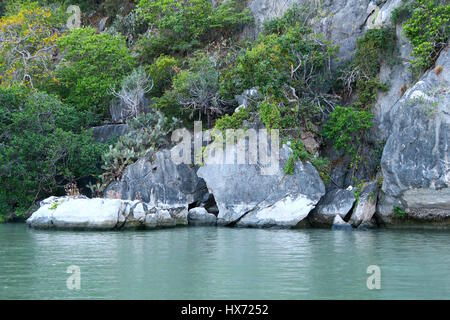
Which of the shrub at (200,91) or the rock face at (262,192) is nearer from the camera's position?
the rock face at (262,192)

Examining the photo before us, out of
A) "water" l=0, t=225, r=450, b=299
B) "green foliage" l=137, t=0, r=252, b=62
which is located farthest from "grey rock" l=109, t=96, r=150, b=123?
"water" l=0, t=225, r=450, b=299

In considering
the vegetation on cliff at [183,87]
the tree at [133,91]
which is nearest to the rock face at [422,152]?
the vegetation on cliff at [183,87]

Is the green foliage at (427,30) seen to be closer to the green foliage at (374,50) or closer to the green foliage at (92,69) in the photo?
the green foliage at (374,50)

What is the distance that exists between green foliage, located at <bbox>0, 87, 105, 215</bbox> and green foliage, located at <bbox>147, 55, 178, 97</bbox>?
4.41 metres

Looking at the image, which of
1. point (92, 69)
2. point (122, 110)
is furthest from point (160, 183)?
point (92, 69)

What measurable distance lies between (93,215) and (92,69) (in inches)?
433

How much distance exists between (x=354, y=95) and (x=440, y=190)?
7129 mm

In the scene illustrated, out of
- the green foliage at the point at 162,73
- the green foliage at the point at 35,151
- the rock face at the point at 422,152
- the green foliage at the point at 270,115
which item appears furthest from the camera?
the green foliage at the point at 162,73

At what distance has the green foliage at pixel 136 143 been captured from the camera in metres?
23.4

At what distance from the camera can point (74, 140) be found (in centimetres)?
2447

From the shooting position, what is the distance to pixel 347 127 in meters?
22.6

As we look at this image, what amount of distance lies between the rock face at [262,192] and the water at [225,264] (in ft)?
7.06

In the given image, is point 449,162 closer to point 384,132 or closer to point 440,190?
point 440,190
